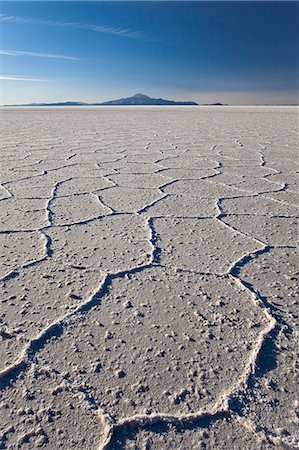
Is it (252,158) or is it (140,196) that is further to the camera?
(252,158)

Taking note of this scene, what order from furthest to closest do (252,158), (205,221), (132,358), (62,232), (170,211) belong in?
(252,158), (170,211), (205,221), (62,232), (132,358)

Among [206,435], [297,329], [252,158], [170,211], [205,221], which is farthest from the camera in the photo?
[252,158]

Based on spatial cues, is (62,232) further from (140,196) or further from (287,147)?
(287,147)

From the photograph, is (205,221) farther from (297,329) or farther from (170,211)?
(297,329)

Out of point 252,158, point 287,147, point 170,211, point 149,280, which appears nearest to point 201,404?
point 149,280

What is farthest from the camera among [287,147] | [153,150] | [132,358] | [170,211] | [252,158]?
[287,147]

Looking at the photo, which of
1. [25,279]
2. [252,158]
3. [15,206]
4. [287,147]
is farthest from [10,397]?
[287,147]
